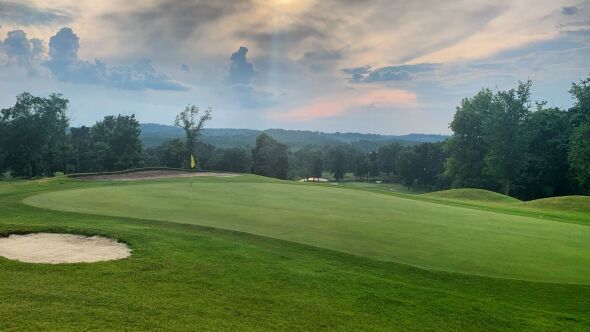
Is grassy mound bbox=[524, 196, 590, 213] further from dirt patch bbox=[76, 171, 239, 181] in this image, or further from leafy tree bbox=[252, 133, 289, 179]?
leafy tree bbox=[252, 133, 289, 179]

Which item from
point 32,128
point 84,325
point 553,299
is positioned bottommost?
point 553,299

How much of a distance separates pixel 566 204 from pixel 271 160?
58.6m

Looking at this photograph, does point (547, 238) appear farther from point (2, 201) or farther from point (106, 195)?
point (2, 201)

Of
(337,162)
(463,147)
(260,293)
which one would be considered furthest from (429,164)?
(260,293)

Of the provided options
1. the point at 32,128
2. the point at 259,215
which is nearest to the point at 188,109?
the point at 32,128

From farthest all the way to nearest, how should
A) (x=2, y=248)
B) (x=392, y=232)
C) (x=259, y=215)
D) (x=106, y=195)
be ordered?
(x=106, y=195) < (x=259, y=215) < (x=392, y=232) < (x=2, y=248)

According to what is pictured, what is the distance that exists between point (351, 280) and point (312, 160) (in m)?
116

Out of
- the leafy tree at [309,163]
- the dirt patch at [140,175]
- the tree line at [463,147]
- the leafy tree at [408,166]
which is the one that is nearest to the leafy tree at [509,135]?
the tree line at [463,147]

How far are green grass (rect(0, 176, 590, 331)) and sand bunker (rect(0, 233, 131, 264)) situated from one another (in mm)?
449

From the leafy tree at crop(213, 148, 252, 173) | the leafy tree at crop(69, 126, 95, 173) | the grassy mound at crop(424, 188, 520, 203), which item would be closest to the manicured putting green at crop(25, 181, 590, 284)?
the grassy mound at crop(424, 188, 520, 203)

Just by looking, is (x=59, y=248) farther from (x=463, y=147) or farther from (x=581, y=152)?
(x=463, y=147)

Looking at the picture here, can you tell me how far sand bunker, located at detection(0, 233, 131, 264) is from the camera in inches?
402

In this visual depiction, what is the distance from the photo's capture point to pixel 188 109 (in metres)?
72.4

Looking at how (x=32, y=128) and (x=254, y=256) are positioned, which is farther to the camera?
(x=32, y=128)
